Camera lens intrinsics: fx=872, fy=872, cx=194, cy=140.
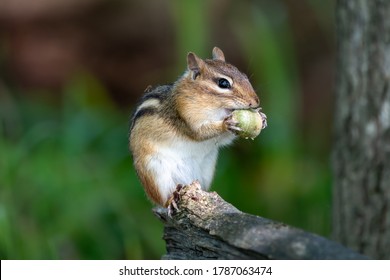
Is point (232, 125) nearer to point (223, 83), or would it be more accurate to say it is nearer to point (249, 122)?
point (249, 122)

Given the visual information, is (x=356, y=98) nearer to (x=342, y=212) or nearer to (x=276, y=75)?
(x=342, y=212)

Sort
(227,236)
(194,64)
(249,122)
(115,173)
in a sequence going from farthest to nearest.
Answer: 1. (115,173)
2. (194,64)
3. (249,122)
4. (227,236)

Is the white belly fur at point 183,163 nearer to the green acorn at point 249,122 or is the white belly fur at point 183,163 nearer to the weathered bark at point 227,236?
the green acorn at point 249,122

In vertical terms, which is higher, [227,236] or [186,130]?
[186,130]

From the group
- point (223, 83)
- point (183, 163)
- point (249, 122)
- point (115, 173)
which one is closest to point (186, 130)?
point (183, 163)

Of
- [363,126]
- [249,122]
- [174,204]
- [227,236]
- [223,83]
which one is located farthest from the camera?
[363,126]

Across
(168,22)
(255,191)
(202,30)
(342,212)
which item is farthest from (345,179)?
(168,22)

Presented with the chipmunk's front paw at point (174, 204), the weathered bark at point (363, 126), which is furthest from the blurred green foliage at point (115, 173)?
the chipmunk's front paw at point (174, 204)
